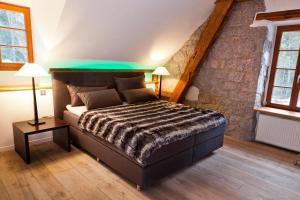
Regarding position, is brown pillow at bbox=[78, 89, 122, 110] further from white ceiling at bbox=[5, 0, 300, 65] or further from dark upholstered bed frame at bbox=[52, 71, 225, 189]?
white ceiling at bbox=[5, 0, 300, 65]

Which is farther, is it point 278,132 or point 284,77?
point 284,77

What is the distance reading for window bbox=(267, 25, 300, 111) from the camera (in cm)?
318

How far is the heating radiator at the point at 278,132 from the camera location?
3033mm

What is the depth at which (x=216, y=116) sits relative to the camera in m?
2.87

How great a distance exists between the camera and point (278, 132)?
318 centimetres

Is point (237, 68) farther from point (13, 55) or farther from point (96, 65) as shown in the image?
point (13, 55)

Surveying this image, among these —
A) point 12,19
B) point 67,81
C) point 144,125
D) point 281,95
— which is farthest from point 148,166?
point 281,95

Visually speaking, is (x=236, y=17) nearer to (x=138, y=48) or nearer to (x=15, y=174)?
(x=138, y=48)

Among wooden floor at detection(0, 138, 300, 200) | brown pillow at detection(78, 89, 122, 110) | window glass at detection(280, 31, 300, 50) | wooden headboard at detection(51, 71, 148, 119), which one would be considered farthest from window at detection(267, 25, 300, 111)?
wooden headboard at detection(51, 71, 148, 119)

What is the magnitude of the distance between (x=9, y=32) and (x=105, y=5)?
1.33m

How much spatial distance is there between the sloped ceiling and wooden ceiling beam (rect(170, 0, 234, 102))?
0.19 metres

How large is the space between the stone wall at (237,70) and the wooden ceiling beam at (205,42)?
0.61ft

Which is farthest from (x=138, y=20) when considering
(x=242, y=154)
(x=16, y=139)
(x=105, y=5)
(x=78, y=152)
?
(x=242, y=154)

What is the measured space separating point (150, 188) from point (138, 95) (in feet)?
5.80
